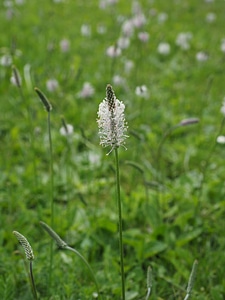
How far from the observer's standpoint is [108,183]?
3.02 m

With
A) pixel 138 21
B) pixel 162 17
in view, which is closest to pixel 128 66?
pixel 138 21

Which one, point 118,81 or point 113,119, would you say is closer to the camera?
point 113,119

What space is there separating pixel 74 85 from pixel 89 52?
0.98 meters

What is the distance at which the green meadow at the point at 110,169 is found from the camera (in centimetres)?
220

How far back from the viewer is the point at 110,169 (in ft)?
10.0

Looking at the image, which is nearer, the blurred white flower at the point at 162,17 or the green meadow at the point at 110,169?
the green meadow at the point at 110,169

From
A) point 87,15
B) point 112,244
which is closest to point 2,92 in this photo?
point 112,244

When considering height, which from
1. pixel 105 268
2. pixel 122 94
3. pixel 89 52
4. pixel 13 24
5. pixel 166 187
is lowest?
pixel 105 268

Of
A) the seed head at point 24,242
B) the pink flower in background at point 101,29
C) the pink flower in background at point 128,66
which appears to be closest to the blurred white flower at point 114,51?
the pink flower in background at point 128,66

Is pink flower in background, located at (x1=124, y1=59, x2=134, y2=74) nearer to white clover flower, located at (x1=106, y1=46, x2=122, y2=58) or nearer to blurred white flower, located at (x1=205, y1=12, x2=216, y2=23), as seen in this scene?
white clover flower, located at (x1=106, y1=46, x2=122, y2=58)

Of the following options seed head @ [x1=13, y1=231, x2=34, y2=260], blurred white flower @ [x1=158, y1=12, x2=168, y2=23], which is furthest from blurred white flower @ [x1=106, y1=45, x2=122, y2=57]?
blurred white flower @ [x1=158, y1=12, x2=168, y2=23]

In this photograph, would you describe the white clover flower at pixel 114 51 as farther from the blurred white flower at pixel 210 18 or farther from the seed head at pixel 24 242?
the blurred white flower at pixel 210 18

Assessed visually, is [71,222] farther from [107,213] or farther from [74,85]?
[74,85]

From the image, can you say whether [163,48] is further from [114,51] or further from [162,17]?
[114,51]
